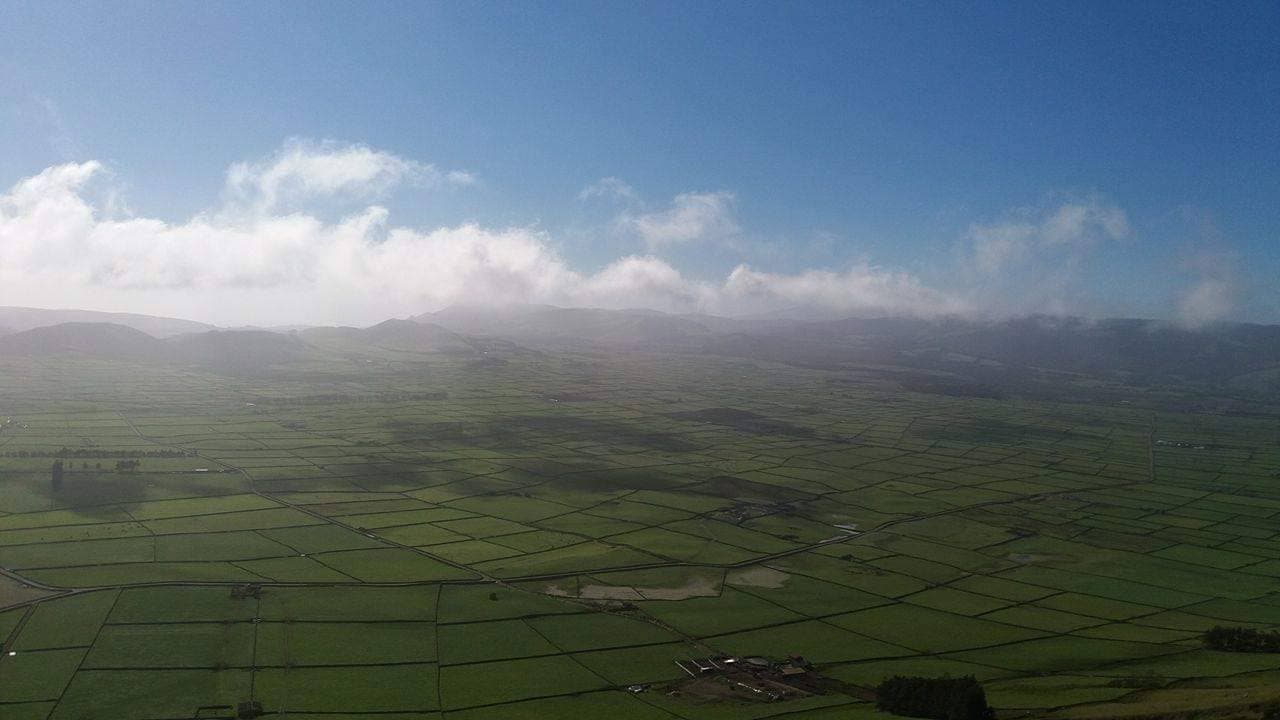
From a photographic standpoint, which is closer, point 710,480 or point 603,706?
point 603,706

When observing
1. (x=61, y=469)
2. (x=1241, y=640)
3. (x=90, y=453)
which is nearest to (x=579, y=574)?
(x=1241, y=640)

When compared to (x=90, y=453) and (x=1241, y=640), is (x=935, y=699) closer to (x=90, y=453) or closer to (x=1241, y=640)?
(x=1241, y=640)

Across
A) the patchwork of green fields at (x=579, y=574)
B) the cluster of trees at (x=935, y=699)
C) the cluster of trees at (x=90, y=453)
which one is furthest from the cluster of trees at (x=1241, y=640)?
the cluster of trees at (x=90, y=453)

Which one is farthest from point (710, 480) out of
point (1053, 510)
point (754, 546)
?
point (1053, 510)

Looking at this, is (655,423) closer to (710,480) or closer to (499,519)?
(710,480)

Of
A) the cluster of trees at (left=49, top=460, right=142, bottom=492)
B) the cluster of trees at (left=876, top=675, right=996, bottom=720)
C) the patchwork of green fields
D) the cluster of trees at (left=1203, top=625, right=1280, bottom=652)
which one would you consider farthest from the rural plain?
the cluster of trees at (left=876, top=675, right=996, bottom=720)

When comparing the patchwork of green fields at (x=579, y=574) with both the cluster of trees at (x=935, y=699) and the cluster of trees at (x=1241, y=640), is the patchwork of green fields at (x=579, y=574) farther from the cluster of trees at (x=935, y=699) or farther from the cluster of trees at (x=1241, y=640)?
the cluster of trees at (x=935, y=699)

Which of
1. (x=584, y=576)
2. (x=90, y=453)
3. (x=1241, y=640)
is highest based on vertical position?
(x=90, y=453)
